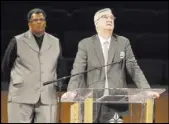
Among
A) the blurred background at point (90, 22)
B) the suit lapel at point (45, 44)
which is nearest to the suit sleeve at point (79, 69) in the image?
the suit lapel at point (45, 44)

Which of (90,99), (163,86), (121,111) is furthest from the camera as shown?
(163,86)

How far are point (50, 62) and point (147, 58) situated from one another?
252cm

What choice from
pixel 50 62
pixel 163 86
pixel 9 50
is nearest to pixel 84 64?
pixel 50 62

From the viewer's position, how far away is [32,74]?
4016 mm

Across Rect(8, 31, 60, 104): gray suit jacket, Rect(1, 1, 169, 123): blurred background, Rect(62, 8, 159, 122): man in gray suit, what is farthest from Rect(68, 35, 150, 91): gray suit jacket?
Rect(1, 1, 169, 123): blurred background

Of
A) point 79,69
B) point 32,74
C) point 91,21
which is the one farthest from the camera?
point 91,21

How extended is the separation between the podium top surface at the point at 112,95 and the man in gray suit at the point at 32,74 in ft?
1.60

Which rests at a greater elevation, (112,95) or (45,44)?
(45,44)

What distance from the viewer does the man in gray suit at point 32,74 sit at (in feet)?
13.1

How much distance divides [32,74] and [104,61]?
51 centimetres

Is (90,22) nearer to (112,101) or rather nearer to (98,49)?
(98,49)

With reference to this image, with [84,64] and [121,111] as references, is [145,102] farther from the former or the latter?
[84,64]

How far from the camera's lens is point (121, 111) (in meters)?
3.82

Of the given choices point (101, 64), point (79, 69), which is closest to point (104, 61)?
point (101, 64)
